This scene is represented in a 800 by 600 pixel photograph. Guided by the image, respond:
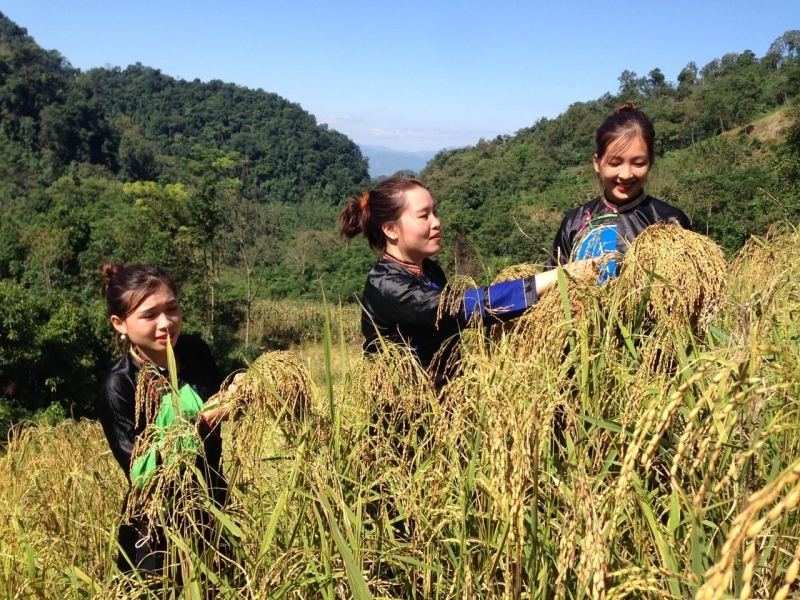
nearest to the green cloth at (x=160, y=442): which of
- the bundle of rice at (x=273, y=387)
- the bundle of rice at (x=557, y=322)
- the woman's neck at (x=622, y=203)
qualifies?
the bundle of rice at (x=273, y=387)

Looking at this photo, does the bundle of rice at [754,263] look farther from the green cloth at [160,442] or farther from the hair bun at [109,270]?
the hair bun at [109,270]

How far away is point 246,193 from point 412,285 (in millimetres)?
68361

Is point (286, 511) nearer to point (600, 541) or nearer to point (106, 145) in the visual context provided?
point (600, 541)

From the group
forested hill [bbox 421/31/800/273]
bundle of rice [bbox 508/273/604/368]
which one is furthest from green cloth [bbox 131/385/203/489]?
forested hill [bbox 421/31/800/273]

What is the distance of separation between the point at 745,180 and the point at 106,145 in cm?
5087

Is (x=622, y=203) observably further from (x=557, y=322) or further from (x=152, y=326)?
(x=152, y=326)

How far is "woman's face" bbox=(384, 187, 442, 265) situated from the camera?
1.75 meters

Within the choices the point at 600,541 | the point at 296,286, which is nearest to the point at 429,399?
the point at 600,541

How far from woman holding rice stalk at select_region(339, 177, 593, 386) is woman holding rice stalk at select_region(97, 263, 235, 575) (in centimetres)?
47

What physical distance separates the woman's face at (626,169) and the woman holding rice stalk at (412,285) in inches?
20.0

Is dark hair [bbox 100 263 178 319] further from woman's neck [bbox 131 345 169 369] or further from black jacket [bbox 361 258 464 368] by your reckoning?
black jacket [bbox 361 258 464 368]

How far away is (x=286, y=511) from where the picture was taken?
1.31 m

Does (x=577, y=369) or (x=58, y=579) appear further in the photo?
(x=58, y=579)

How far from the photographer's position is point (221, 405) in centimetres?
115
